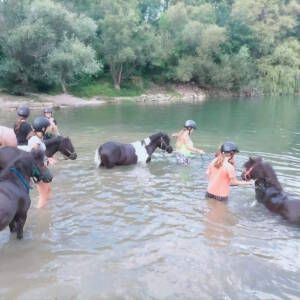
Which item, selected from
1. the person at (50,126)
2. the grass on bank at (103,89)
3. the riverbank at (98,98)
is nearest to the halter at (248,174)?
the person at (50,126)

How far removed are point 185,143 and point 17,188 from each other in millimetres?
6507

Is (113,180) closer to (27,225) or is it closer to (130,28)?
(27,225)

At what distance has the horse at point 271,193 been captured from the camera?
7152 mm

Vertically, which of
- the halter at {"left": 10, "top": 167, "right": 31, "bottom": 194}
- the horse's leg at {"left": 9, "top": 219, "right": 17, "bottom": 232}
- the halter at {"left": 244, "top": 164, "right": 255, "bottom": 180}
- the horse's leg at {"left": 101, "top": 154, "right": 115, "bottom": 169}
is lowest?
the horse's leg at {"left": 9, "top": 219, "right": 17, "bottom": 232}

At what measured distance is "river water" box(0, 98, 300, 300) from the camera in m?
4.94

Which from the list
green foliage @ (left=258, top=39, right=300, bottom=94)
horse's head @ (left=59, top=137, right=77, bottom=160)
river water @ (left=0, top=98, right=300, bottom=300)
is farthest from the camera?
green foliage @ (left=258, top=39, right=300, bottom=94)

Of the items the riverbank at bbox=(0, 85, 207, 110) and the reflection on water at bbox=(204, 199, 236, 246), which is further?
the riverbank at bbox=(0, 85, 207, 110)

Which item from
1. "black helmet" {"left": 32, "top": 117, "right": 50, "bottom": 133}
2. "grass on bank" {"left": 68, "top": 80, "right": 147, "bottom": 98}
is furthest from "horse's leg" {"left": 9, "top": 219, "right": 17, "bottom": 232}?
"grass on bank" {"left": 68, "top": 80, "right": 147, "bottom": 98}

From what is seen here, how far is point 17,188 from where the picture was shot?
5711 mm

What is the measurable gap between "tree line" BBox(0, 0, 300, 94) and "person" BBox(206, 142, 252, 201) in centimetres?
2668

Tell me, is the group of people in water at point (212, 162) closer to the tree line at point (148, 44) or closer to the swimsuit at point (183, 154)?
the swimsuit at point (183, 154)

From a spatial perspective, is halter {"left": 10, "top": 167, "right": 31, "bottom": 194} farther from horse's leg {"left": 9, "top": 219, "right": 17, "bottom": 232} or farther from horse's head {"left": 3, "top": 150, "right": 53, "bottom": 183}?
→ horse's leg {"left": 9, "top": 219, "right": 17, "bottom": 232}

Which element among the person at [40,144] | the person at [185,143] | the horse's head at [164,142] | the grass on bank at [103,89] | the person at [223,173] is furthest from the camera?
the grass on bank at [103,89]

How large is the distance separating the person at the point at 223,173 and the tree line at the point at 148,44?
1050 inches
